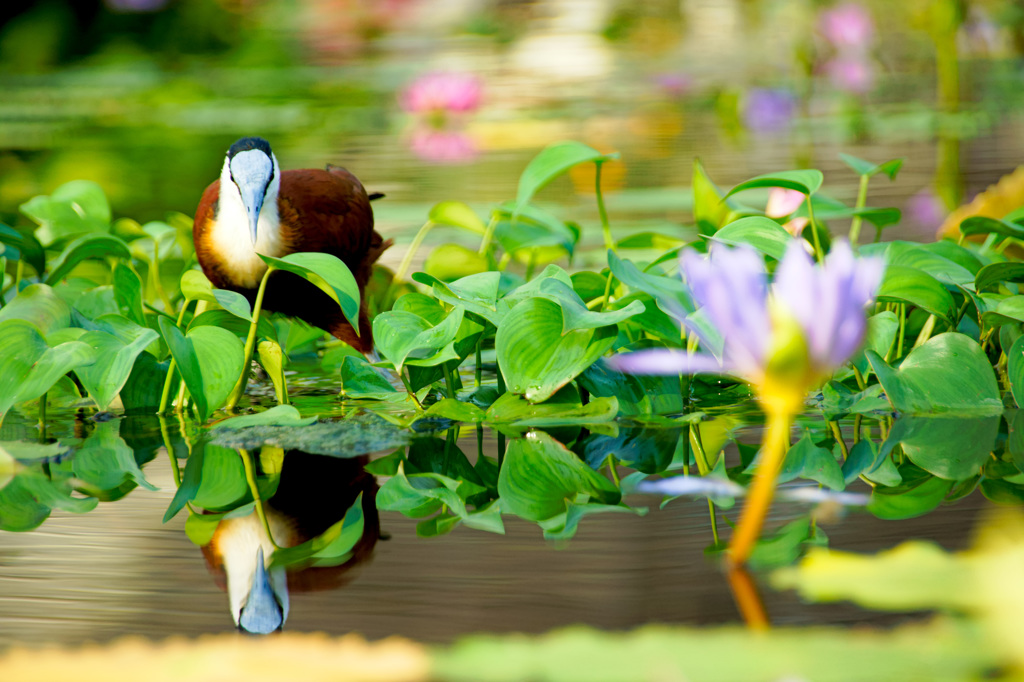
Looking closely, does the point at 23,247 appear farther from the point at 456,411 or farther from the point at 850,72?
the point at 850,72

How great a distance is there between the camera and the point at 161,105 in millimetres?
7980

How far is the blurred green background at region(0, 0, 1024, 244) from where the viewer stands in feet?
13.0

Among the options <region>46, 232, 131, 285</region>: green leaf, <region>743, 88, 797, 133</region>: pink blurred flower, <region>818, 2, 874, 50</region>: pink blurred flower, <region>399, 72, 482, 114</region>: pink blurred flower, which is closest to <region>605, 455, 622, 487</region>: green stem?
<region>46, 232, 131, 285</region>: green leaf

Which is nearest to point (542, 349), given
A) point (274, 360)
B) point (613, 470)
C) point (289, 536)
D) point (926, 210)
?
point (613, 470)

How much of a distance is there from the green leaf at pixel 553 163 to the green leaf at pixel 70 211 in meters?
0.85

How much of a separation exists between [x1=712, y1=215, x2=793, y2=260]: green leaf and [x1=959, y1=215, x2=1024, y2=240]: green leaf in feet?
1.31

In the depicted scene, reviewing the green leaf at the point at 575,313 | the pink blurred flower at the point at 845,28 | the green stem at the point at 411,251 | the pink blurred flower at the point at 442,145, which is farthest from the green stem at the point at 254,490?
the pink blurred flower at the point at 845,28

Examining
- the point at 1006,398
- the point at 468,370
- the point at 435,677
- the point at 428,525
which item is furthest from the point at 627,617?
the point at 468,370

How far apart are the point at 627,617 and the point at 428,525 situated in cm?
27

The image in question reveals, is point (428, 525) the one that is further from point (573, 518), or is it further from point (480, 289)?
point (480, 289)

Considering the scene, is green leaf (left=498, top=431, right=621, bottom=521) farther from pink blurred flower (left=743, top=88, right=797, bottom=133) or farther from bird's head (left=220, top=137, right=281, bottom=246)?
pink blurred flower (left=743, top=88, right=797, bottom=133)

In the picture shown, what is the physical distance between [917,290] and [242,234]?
960 mm

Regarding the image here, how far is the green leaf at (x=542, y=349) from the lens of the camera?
126 centimetres

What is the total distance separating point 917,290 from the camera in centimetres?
132
